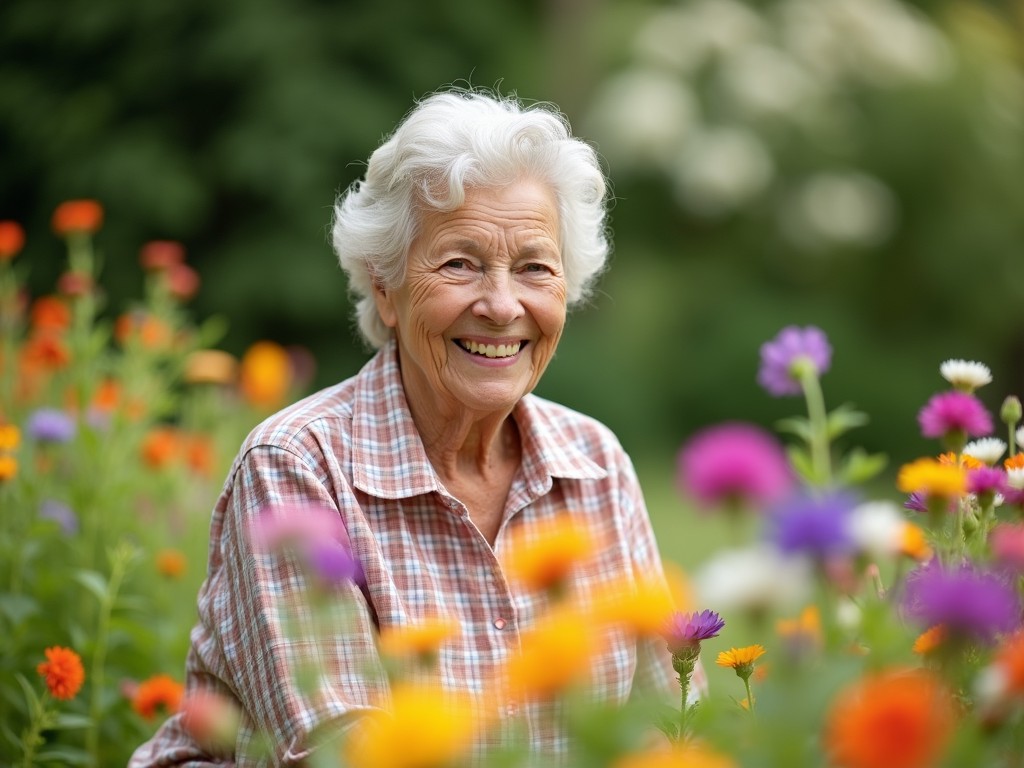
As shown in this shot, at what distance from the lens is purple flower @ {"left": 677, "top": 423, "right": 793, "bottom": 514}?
97cm

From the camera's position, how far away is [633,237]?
11211mm

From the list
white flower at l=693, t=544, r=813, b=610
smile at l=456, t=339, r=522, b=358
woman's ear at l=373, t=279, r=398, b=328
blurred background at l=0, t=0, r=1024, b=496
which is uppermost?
blurred background at l=0, t=0, r=1024, b=496

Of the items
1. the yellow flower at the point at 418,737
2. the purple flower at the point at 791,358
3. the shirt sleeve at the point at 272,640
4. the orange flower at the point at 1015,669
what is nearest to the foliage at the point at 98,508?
the shirt sleeve at the point at 272,640

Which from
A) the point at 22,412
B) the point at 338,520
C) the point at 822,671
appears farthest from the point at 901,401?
the point at 822,671

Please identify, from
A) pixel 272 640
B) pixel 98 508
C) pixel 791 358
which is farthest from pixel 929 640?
pixel 98 508

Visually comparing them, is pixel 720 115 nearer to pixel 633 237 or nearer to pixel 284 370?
pixel 633 237

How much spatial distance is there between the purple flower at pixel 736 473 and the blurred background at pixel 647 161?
7637 mm

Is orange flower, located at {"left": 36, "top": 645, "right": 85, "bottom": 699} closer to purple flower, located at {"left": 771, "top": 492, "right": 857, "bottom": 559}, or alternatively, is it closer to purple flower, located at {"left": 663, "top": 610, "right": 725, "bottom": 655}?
purple flower, located at {"left": 663, "top": 610, "right": 725, "bottom": 655}

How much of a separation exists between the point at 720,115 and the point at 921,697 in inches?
403

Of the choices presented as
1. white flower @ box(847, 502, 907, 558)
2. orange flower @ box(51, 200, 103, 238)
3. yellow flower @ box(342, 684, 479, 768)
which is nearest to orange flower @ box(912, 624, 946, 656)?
white flower @ box(847, 502, 907, 558)

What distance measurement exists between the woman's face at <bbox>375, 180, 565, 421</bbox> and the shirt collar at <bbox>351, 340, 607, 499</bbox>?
3.2 inches

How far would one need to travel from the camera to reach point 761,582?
2.81ft

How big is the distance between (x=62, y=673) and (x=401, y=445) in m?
0.68

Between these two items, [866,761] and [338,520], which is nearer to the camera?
[866,761]
